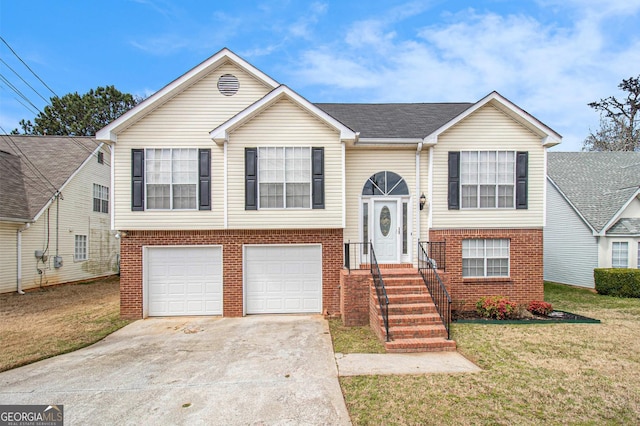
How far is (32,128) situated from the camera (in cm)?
3181

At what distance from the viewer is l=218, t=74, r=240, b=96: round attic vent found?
33.1ft

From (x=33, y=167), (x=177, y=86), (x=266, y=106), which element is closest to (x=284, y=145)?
(x=266, y=106)

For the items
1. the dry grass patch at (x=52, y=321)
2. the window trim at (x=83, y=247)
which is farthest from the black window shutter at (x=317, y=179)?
the window trim at (x=83, y=247)

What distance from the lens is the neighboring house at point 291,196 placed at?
31.3ft

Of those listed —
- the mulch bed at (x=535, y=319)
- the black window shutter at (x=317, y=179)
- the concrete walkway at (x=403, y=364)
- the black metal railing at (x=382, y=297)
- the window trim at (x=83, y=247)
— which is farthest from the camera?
the window trim at (x=83, y=247)

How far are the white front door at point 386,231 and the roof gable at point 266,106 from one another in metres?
2.45

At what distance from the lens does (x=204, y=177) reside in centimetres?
963

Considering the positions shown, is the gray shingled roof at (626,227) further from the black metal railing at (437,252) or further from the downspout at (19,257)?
the downspout at (19,257)

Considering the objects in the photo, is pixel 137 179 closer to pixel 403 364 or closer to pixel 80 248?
pixel 403 364

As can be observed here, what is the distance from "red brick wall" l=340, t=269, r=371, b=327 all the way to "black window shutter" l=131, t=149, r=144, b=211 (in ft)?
20.9

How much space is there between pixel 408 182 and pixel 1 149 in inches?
806

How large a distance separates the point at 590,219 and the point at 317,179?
1323cm

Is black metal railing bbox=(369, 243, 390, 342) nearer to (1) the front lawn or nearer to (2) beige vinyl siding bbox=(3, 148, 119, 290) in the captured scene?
(1) the front lawn

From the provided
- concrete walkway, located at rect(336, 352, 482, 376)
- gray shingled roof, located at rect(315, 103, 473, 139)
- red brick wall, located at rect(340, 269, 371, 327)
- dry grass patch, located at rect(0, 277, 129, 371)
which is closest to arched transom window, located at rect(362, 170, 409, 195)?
gray shingled roof, located at rect(315, 103, 473, 139)
